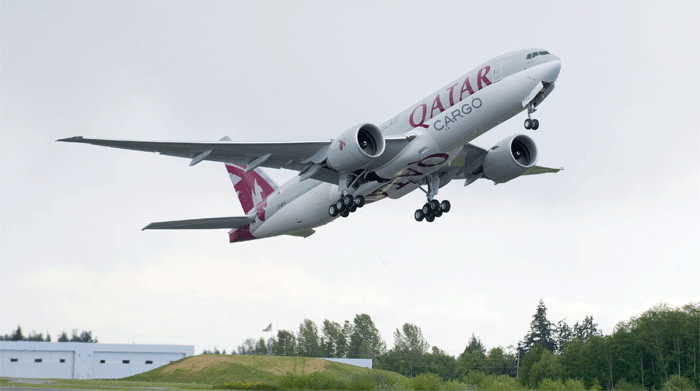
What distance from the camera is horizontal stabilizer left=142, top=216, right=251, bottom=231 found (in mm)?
34106

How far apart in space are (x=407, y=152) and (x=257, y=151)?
6.92 metres

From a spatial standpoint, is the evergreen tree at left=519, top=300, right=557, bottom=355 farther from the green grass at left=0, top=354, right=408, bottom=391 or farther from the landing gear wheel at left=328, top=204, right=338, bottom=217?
the landing gear wheel at left=328, top=204, right=338, bottom=217

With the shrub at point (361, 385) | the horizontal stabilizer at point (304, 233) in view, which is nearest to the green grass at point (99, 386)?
the shrub at point (361, 385)

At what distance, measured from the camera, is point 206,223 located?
36.9 metres

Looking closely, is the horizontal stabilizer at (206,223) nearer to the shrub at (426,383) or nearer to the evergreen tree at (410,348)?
the shrub at (426,383)

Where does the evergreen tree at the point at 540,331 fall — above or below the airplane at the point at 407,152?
below

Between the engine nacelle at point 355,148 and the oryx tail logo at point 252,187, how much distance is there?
397 inches

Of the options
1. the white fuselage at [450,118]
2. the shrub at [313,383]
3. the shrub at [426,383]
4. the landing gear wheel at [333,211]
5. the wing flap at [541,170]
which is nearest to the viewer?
the white fuselage at [450,118]

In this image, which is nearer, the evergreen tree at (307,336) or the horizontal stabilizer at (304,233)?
the horizontal stabilizer at (304,233)

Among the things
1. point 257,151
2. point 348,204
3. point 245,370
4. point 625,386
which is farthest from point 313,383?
point 257,151

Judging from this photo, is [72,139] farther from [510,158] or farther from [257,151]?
[510,158]

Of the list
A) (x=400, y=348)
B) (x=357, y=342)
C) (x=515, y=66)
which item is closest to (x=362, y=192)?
(x=515, y=66)

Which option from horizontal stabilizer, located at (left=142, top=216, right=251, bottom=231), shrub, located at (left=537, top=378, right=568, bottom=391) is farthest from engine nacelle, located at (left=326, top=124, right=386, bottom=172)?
shrub, located at (left=537, top=378, right=568, bottom=391)

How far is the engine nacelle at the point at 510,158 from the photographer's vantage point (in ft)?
103
